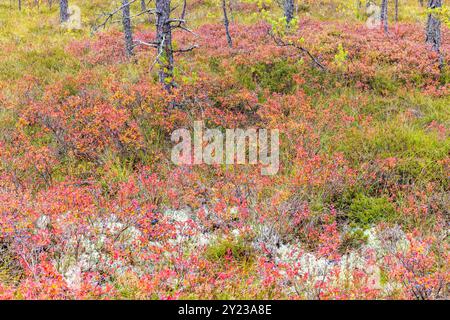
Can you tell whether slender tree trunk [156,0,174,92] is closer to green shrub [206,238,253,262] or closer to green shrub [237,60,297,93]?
green shrub [237,60,297,93]

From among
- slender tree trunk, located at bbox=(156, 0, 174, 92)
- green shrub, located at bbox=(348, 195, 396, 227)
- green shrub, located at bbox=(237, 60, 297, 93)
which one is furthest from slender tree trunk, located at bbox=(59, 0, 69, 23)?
green shrub, located at bbox=(348, 195, 396, 227)

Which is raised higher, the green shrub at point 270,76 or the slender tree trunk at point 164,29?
the slender tree trunk at point 164,29

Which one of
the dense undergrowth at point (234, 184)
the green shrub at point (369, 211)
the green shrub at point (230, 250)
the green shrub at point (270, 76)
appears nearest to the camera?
the dense undergrowth at point (234, 184)

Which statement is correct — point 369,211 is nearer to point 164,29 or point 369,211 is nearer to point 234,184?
point 234,184

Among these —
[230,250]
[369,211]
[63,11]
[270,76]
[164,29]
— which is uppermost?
[63,11]

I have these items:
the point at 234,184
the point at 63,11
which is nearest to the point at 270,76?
the point at 234,184

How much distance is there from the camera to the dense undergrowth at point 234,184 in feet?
13.9

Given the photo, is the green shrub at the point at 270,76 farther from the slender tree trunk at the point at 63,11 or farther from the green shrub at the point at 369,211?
the slender tree trunk at the point at 63,11

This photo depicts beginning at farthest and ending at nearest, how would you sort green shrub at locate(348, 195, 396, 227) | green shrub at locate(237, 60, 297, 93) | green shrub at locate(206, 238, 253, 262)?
green shrub at locate(237, 60, 297, 93) < green shrub at locate(348, 195, 396, 227) < green shrub at locate(206, 238, 253, 262)

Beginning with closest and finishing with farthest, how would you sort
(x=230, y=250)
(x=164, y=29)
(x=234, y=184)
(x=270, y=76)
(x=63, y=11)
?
(x=230, y=250), (x=234, y=184), (x=164, y=29), (x=270, y=76), (x=63, y=11)

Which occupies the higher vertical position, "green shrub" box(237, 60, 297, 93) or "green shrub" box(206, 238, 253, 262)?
"green shrub" box(237, 60, 297, 93)

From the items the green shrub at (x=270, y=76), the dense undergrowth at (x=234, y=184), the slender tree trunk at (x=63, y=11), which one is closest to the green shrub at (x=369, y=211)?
the dense undergrowth at (x=234, y=184)

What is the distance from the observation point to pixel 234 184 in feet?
20.6

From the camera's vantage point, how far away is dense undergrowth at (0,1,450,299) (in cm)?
423
